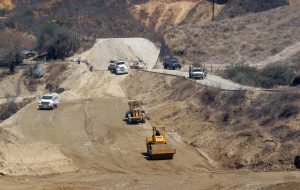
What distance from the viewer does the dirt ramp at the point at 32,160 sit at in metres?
38.1

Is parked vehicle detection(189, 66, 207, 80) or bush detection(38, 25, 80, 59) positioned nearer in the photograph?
parked vehicle detection(189, 66, 207, 80)

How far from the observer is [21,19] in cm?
12738

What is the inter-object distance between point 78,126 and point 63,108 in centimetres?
959

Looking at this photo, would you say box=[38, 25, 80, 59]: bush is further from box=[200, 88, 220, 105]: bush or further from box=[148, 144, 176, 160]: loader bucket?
box=[148, 144, 176, 160]: loader bucket

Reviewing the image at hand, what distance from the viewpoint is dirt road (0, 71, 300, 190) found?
115 ft

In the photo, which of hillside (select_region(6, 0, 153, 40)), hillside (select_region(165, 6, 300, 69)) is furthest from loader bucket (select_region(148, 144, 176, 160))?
hillside (select_region(6, 0, 153, 40))

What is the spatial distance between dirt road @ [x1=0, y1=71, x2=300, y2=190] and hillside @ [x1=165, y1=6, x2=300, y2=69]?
19.6 metres

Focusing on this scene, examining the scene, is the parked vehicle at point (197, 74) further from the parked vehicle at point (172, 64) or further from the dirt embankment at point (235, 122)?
the parked vehicle at point (172, 64)

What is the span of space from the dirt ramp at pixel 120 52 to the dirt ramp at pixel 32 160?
5060cm

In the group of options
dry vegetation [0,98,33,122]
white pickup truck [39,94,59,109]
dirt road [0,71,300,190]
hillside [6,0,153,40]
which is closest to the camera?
dirt road [0,71,300,190]

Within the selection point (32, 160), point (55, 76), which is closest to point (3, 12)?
point (55, 76)

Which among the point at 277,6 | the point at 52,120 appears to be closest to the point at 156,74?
the point at 52,120

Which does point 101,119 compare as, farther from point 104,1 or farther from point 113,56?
point 104,1

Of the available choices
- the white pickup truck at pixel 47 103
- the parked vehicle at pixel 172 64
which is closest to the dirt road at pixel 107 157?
the white pickup truck at pixel 47 103
